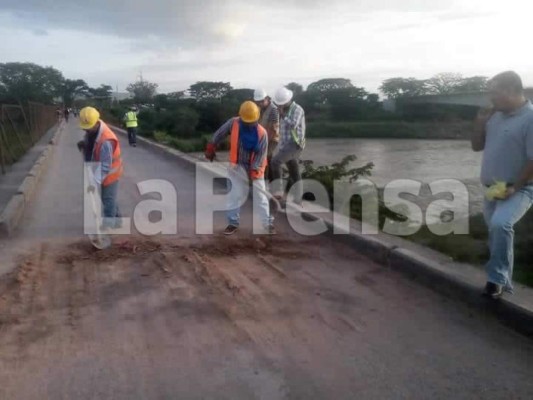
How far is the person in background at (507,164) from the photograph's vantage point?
4.77 meters

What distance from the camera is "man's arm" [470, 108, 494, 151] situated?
17.0 feet

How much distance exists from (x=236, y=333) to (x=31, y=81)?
3661 inches

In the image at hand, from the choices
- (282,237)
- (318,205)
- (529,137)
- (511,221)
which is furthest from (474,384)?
(318,205)

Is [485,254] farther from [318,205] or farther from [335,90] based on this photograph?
[335,90]

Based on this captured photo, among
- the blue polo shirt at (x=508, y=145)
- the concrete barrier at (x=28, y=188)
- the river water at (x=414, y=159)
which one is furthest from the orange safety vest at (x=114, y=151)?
the river water at (x=414, y=159)

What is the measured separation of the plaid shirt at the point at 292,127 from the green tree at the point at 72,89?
105552mm

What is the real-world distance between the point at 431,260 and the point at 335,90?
27.5m

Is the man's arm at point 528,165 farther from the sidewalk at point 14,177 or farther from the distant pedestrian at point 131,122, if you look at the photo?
the distant pedestrian at point 131,122

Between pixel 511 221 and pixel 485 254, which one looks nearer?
pixel 511 221

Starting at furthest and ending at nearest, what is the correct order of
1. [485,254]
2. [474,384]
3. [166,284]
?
[485,254] → [166,284] → [474,384]

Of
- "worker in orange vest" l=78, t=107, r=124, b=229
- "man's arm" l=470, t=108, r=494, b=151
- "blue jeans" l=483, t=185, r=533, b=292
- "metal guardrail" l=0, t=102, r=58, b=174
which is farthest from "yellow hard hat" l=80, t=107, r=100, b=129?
"metal guardrail" l=0, t=102, r=58, b=174

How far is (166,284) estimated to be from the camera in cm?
597

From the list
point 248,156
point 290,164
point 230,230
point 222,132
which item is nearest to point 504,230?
point 248,156

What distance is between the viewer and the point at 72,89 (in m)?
113
